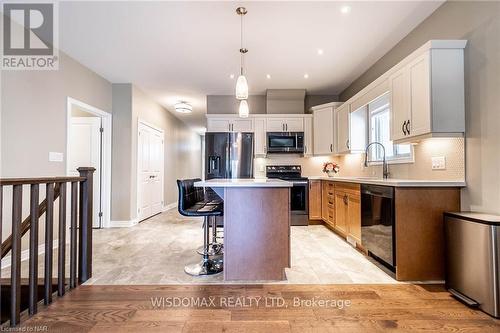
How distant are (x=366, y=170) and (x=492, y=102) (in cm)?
216

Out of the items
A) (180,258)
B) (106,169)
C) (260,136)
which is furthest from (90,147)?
(260,136)

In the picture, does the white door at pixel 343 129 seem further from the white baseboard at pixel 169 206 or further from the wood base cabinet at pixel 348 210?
the white baseboard at pixel 169 206

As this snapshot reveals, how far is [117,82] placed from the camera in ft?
15.8

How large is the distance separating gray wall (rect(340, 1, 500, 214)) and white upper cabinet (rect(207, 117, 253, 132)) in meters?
3.47

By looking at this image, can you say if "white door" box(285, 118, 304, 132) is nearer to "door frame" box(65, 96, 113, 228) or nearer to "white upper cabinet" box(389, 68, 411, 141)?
"white upper cabinet" box(389, 68, 411, 141)

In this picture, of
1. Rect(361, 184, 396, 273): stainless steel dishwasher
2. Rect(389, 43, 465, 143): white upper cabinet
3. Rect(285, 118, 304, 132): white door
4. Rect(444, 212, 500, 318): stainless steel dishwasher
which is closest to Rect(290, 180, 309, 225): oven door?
Rect(285, 118, 304, 132): white door

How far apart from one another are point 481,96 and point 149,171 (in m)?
5.53

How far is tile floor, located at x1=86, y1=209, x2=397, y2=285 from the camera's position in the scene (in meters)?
2.43

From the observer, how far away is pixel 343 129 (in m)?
4.53

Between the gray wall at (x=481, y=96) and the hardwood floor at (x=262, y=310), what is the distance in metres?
0.88

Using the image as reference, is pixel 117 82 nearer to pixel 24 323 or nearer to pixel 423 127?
pixel 24 323

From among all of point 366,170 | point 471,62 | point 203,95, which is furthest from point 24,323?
point 203,95

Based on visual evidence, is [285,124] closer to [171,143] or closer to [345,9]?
[345,9]

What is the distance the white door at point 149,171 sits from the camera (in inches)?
207
